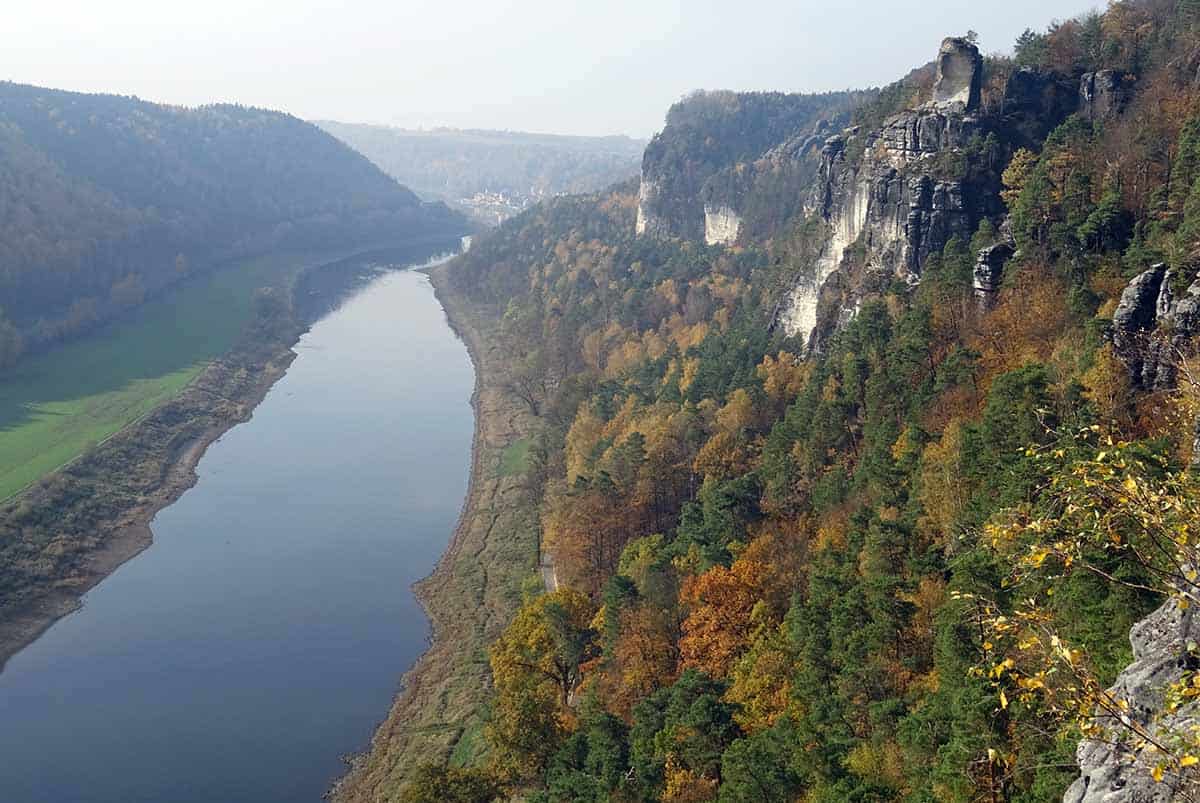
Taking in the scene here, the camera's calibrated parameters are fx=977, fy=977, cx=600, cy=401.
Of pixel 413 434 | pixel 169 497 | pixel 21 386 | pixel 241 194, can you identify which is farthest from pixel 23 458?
pixel 241 194

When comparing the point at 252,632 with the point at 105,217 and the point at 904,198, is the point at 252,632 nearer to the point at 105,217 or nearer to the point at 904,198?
the point at 904,198

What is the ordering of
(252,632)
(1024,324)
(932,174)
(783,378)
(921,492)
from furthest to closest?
(783,378) < (932,174) < (252,632) < (1024,324) < (921,492)

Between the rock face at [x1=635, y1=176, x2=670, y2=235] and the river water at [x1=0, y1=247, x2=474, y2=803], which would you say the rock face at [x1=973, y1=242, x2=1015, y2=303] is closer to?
the river water at [x1=0, y1=247, x2=474, y2=803]

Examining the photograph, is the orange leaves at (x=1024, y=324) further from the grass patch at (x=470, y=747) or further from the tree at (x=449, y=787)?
the grass patch at (x=470, y=747)

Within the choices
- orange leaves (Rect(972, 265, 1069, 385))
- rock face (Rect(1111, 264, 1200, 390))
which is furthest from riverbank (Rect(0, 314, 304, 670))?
rock face (Rect(1111, 264, 1200, 390))

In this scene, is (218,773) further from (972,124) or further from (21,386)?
(21,386)

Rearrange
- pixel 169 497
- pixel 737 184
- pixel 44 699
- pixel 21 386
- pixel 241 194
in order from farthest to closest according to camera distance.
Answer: pixel 241 194 < pixel 737 184 < pixel 21 386 < pixel 169 497 < pixel 44 699

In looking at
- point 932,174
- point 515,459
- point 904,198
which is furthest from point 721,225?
point 932,174
